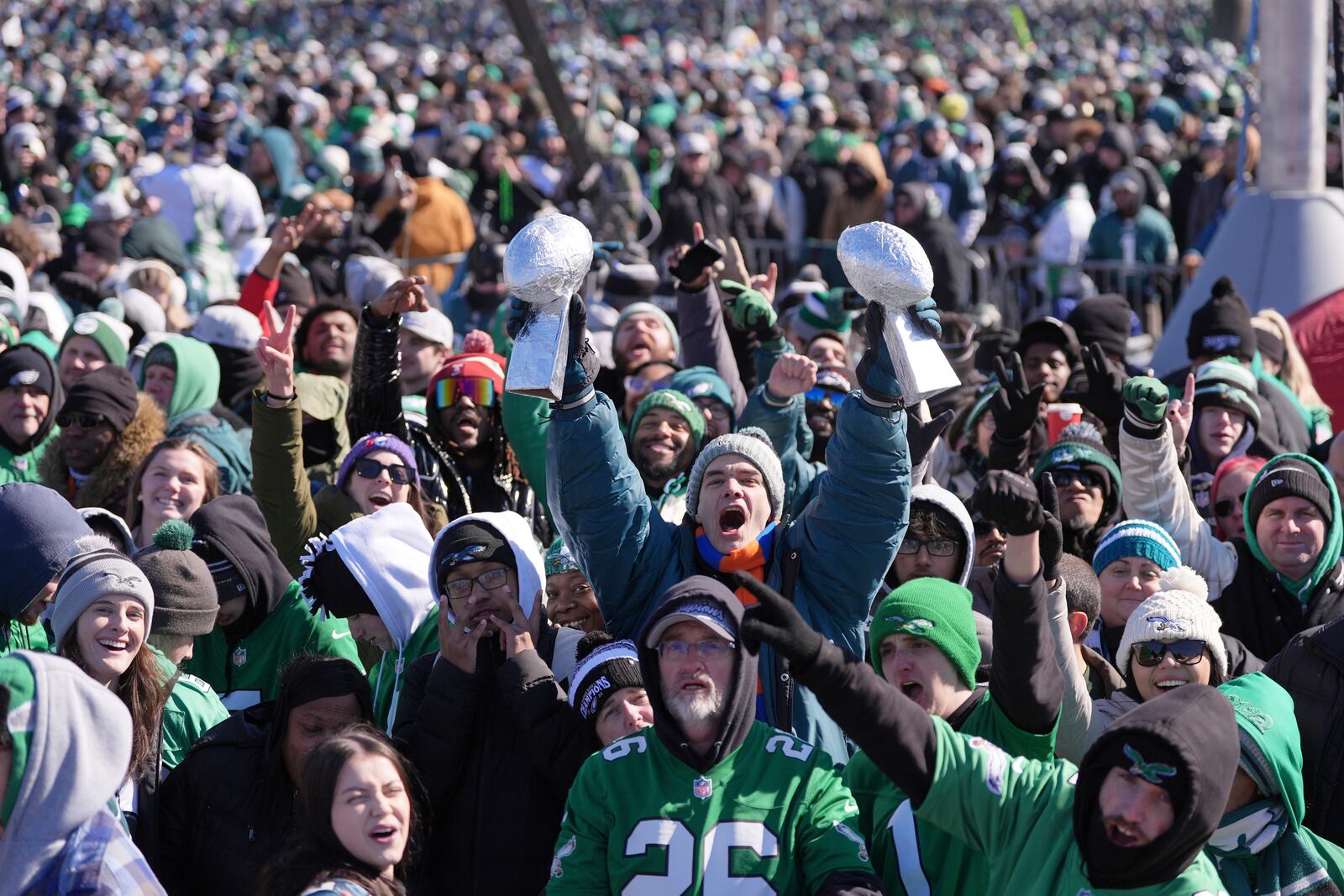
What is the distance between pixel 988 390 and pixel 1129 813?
3716 millimetres

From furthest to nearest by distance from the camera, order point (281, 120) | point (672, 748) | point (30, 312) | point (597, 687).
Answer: point (281, 120), point (30, 312), point (597, 687), point (672, 748)

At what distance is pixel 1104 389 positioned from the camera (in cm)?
657

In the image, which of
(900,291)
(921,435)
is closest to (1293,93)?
(921,435)

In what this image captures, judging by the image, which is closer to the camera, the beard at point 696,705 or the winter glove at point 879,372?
the beard at point 696,705

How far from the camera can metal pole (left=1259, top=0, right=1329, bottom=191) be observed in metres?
10.6

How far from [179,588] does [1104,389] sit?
126 inches

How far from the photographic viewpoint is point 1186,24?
39.6m

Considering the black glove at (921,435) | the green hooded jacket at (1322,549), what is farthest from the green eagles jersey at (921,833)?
the green hooded jacket at (1322,549)

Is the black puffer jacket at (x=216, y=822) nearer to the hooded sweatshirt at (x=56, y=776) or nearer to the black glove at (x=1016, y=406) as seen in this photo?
the hooded sweatshirt at (x=56, y=776)

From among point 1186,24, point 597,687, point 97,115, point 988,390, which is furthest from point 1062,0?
point 597,687

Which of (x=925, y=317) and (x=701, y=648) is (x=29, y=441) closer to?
(x=701, y=648)

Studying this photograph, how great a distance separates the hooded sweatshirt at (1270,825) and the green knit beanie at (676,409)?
2.35 m

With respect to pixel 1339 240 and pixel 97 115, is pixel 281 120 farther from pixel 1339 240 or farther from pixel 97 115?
pixel 1339 240

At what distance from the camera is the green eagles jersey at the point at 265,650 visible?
18.0ft
